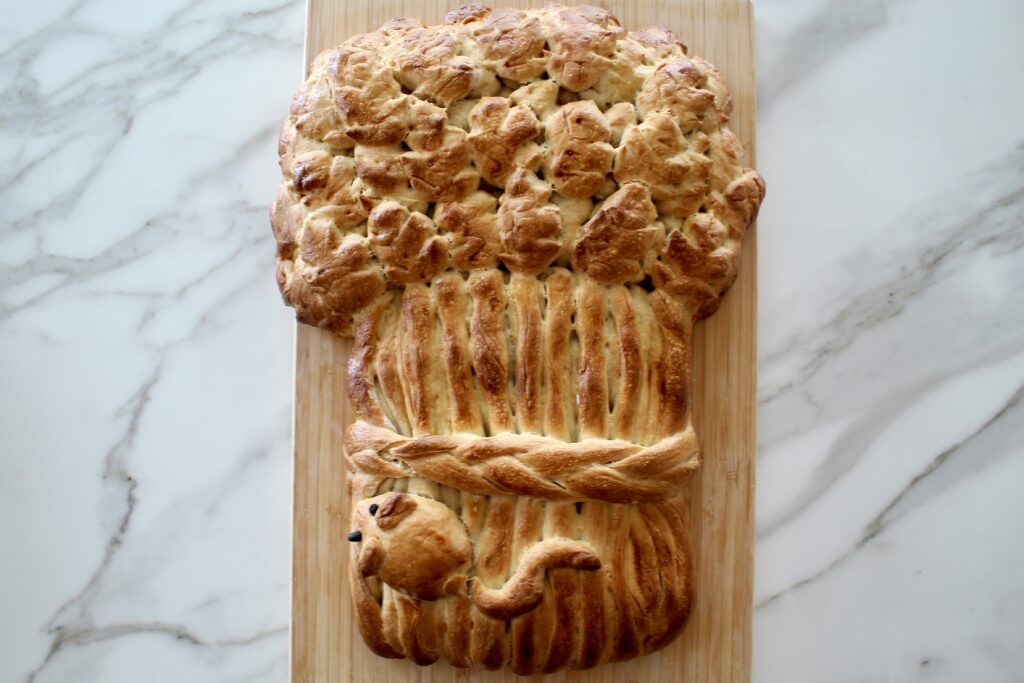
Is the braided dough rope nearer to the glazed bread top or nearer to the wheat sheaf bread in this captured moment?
the wheat sheaf bread

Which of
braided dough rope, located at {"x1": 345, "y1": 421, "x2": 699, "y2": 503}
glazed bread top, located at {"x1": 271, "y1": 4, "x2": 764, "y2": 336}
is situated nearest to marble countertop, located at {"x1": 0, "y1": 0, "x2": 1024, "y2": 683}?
glazed bread top, located at {"x1": 271, "y1": 4, "x2": 764, "y2": 336}

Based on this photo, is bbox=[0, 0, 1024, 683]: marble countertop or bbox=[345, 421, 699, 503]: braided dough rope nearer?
bbox=[345, 421, 699, 503]: braided dough rope

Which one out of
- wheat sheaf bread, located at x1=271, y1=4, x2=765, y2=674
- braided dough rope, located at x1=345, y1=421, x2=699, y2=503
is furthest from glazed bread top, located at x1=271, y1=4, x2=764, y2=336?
braided dough rope, located at x1=345, y1=421, x2=699, y2=503

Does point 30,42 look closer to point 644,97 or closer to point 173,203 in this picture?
point 173,203

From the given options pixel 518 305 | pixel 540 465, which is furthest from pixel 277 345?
pixel 540 465

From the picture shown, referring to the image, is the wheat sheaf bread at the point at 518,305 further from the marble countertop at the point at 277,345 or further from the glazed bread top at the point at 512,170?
the marble countertop at the point at 277,345

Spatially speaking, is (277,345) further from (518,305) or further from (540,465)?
(540,465)

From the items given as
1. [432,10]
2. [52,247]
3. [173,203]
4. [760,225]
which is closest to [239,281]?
[173,203]

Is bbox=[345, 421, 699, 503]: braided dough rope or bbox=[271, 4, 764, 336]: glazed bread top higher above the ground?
bbox=[271, 4, 764, 336]: glazed bread top
